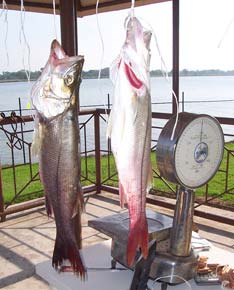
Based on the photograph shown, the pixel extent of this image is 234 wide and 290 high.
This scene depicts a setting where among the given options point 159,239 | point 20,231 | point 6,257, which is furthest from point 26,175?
point 159,239

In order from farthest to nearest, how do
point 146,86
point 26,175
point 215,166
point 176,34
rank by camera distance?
point 26,175 → point 176,34 → point 215,166 → point 146,86

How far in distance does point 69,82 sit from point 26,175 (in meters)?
6.13

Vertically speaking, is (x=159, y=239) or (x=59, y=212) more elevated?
(x=59, y=212)

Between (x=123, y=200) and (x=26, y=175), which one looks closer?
(x=123, y=200)

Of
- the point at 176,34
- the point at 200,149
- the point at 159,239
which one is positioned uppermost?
the point at 176,34

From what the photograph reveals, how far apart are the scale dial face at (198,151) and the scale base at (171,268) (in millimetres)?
300

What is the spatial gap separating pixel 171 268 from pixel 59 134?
0.77m

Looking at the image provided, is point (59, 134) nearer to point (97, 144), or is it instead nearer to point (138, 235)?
point (138, 235)

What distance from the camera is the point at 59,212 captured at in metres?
1.06

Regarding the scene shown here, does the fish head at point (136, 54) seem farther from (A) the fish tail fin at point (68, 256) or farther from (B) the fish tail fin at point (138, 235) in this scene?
(A) the fish tail fin at point (68, 256)

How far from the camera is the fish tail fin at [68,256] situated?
3.62 ft

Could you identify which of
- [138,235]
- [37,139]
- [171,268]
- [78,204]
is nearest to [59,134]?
[37,139]

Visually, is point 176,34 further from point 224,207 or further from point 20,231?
point 20,231

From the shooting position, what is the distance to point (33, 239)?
12.3 feet
